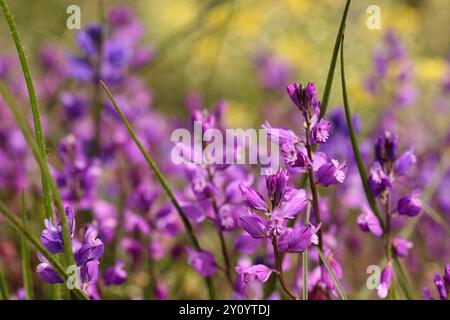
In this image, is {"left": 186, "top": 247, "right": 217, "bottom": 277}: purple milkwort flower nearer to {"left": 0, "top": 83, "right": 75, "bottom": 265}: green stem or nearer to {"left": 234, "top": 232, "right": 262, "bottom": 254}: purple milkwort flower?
{"left": 234, "top": 232, "right": 262, "bottom": 254}: purple milkwort flower

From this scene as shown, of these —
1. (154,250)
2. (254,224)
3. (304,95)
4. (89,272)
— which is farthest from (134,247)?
(304,95)

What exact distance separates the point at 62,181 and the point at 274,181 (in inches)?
24.1

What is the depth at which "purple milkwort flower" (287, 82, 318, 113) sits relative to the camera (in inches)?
36.3

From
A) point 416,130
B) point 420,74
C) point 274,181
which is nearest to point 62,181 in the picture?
point 274,181

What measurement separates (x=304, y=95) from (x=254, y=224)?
0.65 ft

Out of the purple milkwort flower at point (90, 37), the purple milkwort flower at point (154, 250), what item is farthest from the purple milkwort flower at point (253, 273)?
the purple milkwort flower at point (90, 37)

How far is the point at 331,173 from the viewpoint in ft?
3.12

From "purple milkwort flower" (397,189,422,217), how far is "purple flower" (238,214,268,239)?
30cm

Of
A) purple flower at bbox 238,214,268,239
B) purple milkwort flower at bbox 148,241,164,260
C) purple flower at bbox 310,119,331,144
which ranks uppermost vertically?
purple flower at bbox 310,119,331,144

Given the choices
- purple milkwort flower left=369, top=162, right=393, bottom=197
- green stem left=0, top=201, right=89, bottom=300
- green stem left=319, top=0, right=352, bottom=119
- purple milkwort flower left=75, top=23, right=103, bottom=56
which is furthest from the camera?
purple milkwort flower left=75, top=23, right=103, bottom=56

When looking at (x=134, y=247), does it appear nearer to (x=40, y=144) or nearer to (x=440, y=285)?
(x=40, y=144)

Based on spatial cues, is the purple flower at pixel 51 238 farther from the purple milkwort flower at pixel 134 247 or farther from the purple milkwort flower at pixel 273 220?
the purple milkwort flower at pixel 134 247

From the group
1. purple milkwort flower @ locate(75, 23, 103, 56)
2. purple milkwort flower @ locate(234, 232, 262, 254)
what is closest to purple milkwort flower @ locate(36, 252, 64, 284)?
purple milkwort flower @ locate(234, 232, 262, 254)

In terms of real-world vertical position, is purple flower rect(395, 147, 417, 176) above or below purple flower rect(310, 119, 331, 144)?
below
